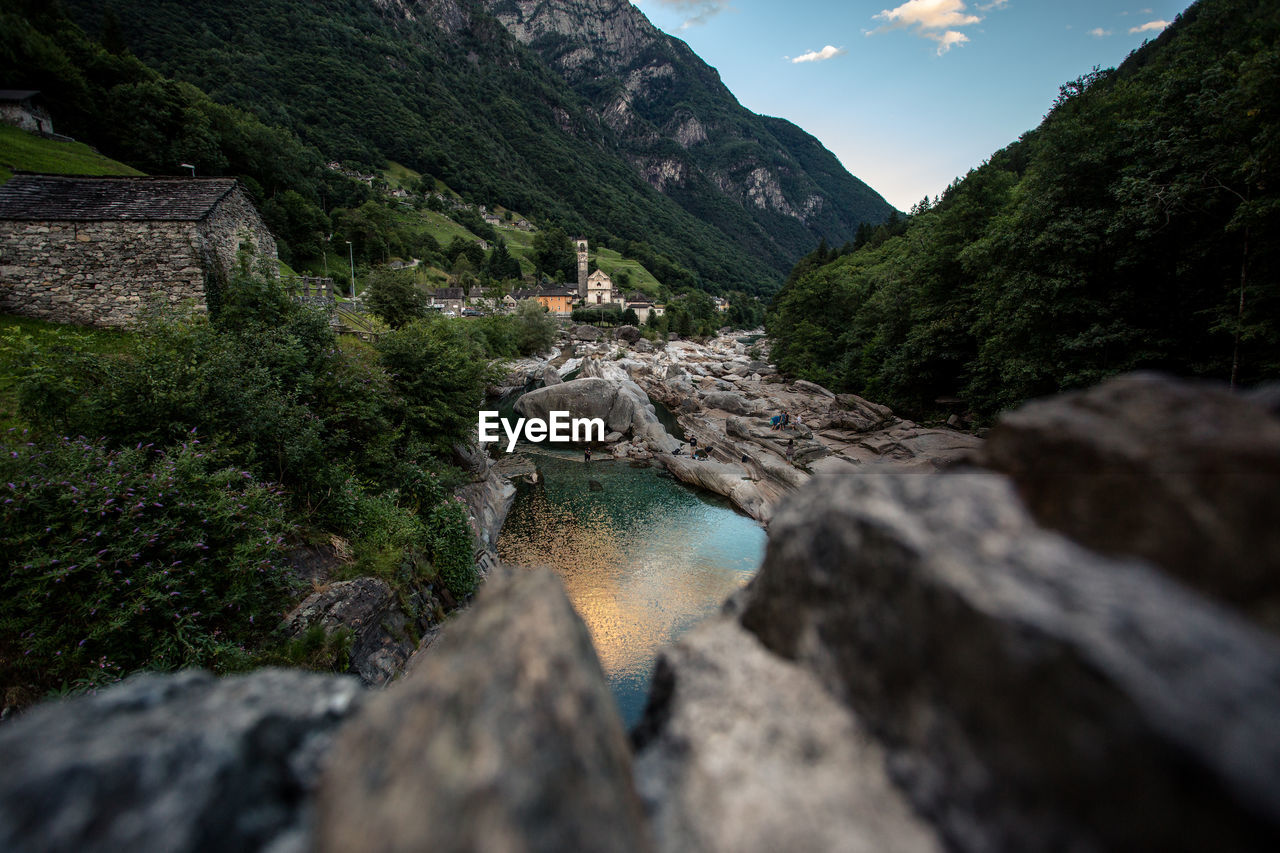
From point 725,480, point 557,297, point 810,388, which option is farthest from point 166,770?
point 557,297

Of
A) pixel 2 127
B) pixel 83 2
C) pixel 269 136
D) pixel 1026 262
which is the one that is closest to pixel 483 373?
pixel 1026 262

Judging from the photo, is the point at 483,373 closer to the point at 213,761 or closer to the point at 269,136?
the point at 213,761

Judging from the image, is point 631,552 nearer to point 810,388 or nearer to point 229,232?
point 229,232

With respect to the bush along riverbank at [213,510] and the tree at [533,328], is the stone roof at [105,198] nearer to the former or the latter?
the bush along riverbank at [213,510]

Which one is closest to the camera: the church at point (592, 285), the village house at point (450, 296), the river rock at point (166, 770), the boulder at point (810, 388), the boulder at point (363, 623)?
the river rock at point (166, 770)

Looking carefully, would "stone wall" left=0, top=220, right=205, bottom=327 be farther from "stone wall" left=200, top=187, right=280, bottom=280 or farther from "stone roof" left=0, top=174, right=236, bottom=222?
"stone wall" left=200, top=187, right=280, bottom=280

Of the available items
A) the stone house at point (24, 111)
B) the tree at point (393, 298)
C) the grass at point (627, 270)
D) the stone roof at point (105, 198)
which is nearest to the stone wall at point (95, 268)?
the stone roof at point (105, 198)
